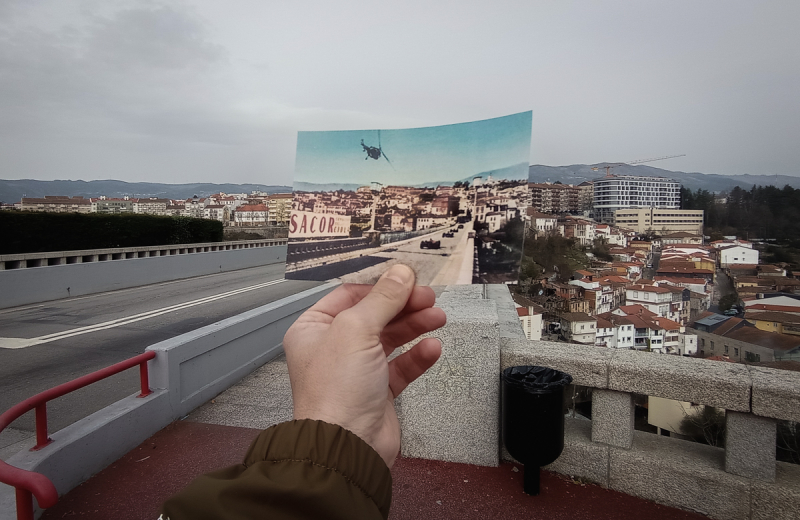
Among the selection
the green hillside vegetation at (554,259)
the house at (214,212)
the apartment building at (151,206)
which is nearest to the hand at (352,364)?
the green hillside vegetation at (554,259)

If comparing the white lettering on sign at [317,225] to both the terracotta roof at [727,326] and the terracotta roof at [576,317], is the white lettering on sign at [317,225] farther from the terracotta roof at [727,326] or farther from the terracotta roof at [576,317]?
→ the terracotta roof at [576,317]

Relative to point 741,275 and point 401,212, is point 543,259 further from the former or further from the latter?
point 401,212

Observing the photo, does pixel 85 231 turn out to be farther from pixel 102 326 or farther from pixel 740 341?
pixel 740 341

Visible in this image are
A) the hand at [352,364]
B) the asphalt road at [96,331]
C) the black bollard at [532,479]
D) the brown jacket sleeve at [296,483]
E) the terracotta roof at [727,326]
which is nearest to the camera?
the brown jacket sleeve at [296,483]

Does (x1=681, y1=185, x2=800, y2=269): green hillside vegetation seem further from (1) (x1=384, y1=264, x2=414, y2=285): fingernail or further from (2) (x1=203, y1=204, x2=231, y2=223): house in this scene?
(2) (x1=203, y1=204, x2=231, y2=223): house

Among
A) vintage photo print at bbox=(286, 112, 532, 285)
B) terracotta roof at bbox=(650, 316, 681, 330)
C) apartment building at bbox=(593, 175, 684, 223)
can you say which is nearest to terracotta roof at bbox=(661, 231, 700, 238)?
apartment building at bbox=(593, 175, 684, 223)
